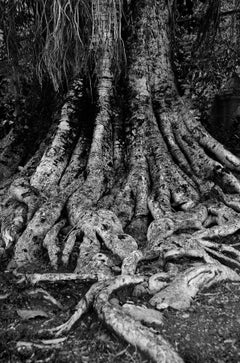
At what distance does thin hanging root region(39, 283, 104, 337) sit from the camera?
2197mm

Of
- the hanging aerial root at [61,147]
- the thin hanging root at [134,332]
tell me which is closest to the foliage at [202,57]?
the hanging aerial root at [61,147]

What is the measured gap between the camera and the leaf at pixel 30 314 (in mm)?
2402

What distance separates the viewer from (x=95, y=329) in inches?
86.3

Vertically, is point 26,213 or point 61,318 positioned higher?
point 26,213

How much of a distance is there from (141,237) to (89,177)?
80 cm

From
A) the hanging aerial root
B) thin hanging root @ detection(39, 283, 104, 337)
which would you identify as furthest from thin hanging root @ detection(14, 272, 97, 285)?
the hanging aerial root

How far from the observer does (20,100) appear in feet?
19.1

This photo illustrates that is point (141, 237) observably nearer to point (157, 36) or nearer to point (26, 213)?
point (26, 213)

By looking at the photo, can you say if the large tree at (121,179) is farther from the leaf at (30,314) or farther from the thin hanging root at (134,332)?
the leaf at (30,314)

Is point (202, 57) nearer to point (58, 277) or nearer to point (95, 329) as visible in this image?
point (58, 277)

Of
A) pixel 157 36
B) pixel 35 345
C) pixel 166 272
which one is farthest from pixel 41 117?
pixel 35 345

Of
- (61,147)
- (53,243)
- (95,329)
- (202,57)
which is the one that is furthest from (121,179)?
(202,57)

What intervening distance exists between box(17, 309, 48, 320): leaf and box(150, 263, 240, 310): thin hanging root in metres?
0.64

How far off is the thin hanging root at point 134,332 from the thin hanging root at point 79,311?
2.4 inches
